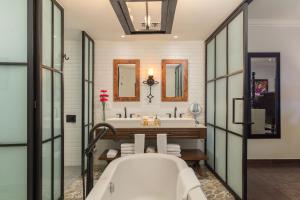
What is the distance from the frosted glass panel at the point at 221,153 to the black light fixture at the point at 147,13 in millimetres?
1764

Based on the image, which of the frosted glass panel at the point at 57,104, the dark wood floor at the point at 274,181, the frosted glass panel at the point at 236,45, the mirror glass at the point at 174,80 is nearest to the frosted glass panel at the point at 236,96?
the frosted glass panel at the point at 236,45

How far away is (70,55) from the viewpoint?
432 cm

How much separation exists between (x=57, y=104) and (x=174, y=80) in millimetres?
2369

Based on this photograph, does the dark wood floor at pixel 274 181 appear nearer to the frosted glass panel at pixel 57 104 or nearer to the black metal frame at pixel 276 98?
the black metal frame at pixel 276 98

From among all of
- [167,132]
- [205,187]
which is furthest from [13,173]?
[205,187]

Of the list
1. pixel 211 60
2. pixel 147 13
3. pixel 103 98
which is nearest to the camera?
pixel 147 13

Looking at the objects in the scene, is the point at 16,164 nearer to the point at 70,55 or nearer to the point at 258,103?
the point at 70,55

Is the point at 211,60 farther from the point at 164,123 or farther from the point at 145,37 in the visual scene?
the point at 164,123

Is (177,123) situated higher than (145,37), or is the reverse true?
(145,37)

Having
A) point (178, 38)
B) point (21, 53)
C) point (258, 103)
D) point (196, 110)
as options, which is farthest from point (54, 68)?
point (258, 103)

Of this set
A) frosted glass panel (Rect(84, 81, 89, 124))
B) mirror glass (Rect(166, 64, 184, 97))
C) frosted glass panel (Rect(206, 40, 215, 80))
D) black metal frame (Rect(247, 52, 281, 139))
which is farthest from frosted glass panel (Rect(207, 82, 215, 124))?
frosted glass panel (Rect(84, 81, 89, 124))

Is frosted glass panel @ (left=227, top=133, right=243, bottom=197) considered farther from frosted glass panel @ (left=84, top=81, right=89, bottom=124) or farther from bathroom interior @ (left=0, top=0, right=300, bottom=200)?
frosted glass panel @ (left=84, top=81, right=89, bottom=124)

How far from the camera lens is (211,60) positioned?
4.05m

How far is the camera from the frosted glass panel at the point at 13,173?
2072 mm
